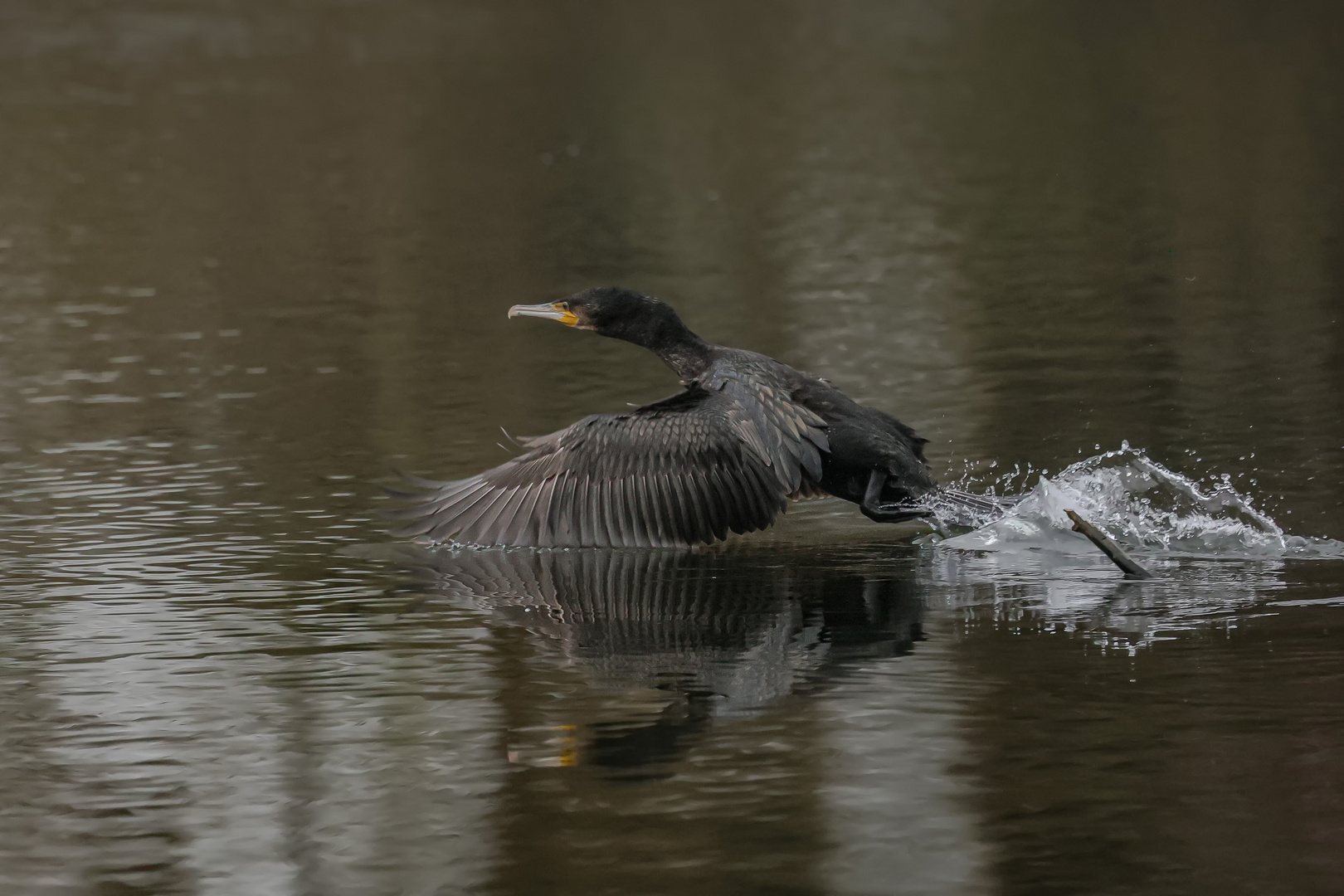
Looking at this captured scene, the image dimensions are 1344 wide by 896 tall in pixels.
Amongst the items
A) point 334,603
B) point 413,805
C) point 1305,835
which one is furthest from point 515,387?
point 1305,835

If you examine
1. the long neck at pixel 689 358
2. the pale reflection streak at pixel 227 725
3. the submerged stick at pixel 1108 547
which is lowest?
the pale reflection streak at pixel 227 725

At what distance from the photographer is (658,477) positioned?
8.58 metres

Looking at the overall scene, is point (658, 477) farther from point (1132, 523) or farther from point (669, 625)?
point (1132, 523)

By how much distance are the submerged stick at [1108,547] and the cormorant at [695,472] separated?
861 mm

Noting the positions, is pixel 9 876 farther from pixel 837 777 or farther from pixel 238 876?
pixel 837 777

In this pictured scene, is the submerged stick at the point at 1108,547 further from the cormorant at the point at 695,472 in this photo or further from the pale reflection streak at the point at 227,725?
the pale reflection streak at the point at 227,725

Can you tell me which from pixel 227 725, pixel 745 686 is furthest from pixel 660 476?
pixel 227 725

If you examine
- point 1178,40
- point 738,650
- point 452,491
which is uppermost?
point 1178,40

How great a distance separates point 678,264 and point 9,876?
520 inches

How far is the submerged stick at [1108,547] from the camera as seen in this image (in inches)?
315

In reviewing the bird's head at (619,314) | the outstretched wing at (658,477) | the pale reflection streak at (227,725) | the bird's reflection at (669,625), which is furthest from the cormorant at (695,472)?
the pale reflection streak at (227,725)

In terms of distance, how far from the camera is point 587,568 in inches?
347

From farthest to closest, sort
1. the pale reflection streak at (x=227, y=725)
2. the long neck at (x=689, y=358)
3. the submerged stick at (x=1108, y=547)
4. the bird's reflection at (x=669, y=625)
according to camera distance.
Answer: the long neck at (x=689, y=358) → the submerged stick at (x=1108, y=547) → the bird's reflection at (x=669, y=625) → the pale reflection streak at (x=227, y=725)

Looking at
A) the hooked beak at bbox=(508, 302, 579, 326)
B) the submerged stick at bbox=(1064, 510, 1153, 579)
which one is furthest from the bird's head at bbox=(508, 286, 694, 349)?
the submerged stick at bbox=(1064, 510, 1153, 579)
